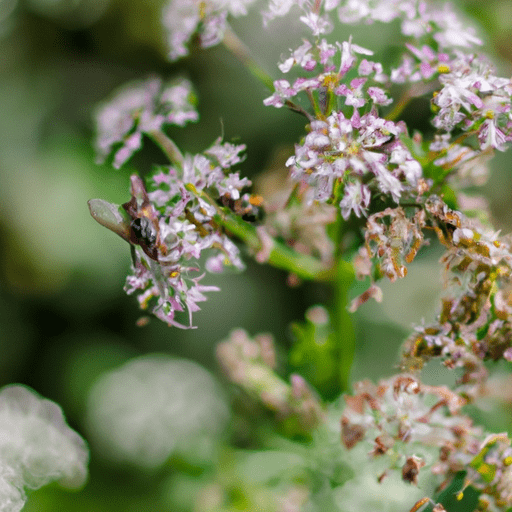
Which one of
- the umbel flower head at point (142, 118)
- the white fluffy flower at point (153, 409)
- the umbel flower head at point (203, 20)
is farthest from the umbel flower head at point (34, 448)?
the umbel flower head at point (203, 20)

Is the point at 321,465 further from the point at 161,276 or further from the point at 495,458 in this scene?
the point at 161,276

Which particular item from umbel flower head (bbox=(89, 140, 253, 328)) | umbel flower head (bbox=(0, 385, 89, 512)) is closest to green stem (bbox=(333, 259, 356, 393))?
umbel flower head (bbox=(89, 140, 253, 328))

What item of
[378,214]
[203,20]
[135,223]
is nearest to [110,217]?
[135,223]

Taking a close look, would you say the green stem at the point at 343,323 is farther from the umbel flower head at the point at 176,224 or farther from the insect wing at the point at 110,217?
Result: the insect wing at the point at 110,217

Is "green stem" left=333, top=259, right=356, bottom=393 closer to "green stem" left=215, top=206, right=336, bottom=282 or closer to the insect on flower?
"green stem" left=215, top=206, right=336, bottom=282

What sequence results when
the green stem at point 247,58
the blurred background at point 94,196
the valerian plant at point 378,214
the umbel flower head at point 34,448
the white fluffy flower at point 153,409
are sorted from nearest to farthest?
the valerian plant at point 378,214 → the green stem at point 247,58 → the umbel flower head at point 34,448 → the white fluffy flower at point 153,409 → the blurred background at point 94,196

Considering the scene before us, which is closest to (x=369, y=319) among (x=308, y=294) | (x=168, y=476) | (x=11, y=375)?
(x=308, y=294)

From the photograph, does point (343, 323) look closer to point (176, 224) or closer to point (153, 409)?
point (176, 224)
